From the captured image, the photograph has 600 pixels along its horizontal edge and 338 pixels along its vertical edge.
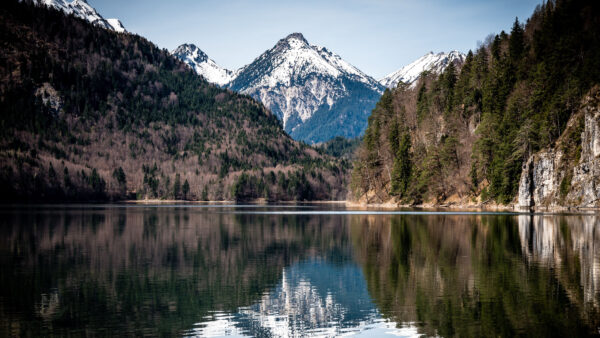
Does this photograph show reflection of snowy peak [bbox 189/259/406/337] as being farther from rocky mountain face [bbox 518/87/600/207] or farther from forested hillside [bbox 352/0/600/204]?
forested hillside [bbox 352/0/600/204]

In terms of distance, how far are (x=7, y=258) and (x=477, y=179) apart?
95107 mm

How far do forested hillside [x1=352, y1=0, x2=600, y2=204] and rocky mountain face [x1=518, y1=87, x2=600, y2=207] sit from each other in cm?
50

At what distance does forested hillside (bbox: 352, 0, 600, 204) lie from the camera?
→ 98.9m

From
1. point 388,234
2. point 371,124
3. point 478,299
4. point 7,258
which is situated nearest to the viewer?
point 478,299

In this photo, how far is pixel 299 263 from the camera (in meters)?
39.2

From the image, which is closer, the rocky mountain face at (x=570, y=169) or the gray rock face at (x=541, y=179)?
the rocky mountain face at (x=570, y=169)

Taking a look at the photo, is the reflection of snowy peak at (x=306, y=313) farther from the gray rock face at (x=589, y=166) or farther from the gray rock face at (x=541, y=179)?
the gray rock face at (x=541, y=179)

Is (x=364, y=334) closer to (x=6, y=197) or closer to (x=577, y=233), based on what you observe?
(x=577, y=233)

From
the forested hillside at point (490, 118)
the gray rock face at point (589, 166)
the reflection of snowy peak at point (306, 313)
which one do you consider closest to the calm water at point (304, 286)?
the reflection of snowy peak at point (306, 313)

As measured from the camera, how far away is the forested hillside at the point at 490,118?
98.9 m

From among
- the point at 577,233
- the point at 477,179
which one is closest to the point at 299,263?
the point at 577,233

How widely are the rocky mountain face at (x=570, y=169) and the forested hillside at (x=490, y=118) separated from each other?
50 cm

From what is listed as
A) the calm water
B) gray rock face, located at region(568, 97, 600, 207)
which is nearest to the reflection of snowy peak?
the calm water

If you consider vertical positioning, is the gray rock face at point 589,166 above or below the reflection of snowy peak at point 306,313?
above
